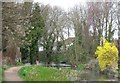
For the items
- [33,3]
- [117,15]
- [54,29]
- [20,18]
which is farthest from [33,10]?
[20,18]

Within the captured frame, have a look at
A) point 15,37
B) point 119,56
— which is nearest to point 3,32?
point 15,37

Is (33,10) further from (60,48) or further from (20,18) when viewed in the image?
(20,18)

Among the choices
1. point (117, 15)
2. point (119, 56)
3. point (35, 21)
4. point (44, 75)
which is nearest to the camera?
point (44, 75)

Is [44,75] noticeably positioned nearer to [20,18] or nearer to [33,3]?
[20,18]

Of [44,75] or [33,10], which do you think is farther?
[33,10]

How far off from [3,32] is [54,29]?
6.83 metres

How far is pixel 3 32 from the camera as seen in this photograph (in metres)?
5.64

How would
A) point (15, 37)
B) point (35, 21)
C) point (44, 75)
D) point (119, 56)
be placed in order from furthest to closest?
point (35, 21)
point (119, 56)
point (44, 75)
point (15, 37)

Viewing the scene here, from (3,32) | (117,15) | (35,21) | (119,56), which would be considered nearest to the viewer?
(3,32)

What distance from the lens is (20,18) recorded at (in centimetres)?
588

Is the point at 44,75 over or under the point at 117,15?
under

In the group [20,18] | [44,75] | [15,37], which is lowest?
[44,75]

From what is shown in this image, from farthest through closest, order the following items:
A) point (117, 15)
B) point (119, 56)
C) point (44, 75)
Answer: point (117, 15)
point (119, 56)
point (44, 75)

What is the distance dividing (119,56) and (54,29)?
138 inches
